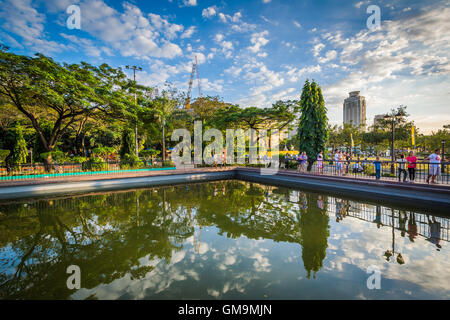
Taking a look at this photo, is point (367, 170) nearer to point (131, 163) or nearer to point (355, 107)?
point (131, 163)

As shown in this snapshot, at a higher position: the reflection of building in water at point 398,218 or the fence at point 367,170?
the fence at point 367,170

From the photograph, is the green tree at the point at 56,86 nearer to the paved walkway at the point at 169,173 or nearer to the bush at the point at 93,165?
the bush at the point at 93,165

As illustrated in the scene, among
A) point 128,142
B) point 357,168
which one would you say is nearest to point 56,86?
point 128,142

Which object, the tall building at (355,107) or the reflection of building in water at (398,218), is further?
the tall building at (355,107)

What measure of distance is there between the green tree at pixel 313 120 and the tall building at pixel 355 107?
7090 cm

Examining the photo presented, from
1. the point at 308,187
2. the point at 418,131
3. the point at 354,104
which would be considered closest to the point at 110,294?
the point at 308,187

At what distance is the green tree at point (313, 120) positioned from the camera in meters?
15.3

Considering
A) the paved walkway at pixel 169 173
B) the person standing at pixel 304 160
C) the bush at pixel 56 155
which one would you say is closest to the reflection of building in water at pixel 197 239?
the paved walkway at pixel 169 173

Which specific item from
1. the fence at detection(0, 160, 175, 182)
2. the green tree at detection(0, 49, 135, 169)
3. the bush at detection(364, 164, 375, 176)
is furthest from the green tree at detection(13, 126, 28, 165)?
the bush at detection(364, 164, 375, 176)

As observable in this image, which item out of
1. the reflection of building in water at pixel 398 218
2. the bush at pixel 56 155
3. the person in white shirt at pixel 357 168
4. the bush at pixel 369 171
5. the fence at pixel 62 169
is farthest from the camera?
the bush at pixel 56 155

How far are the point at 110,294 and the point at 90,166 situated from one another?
14575 millimetres

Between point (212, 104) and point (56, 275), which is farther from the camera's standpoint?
point (212, 104)

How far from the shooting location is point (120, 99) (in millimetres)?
15469
